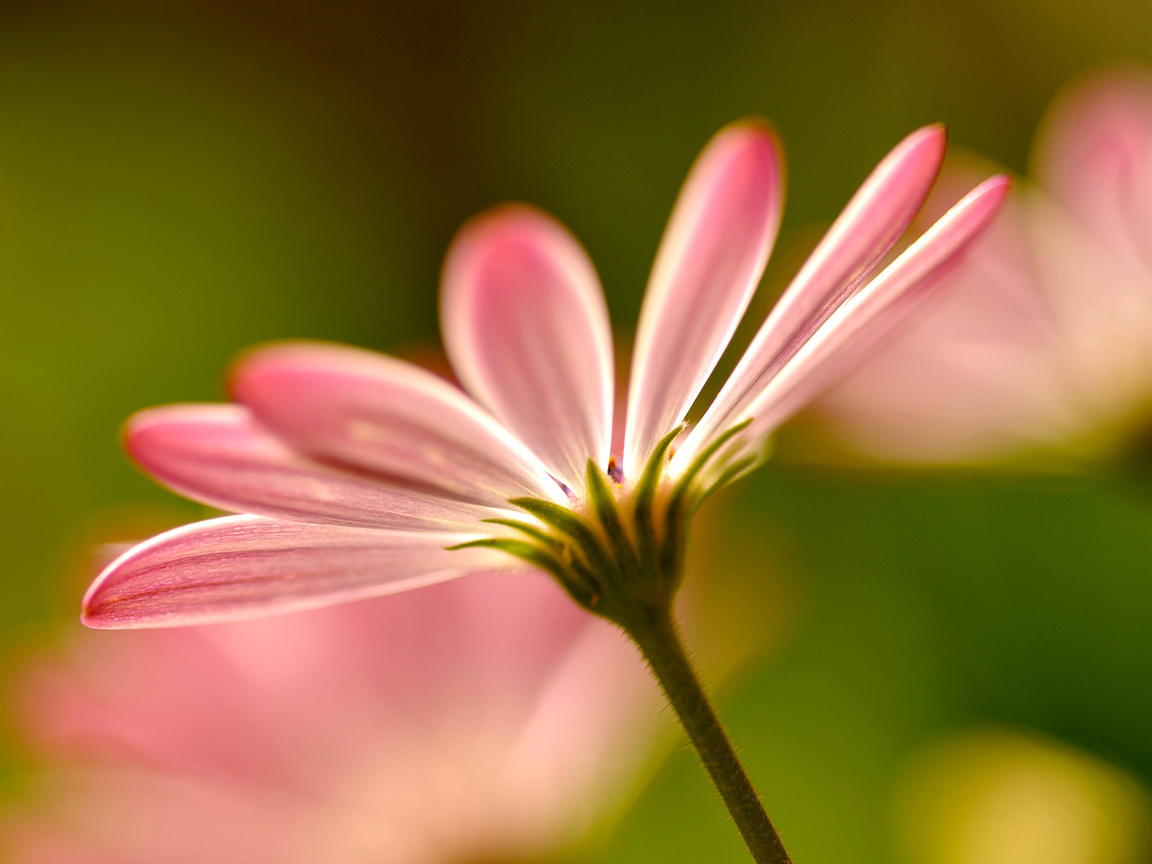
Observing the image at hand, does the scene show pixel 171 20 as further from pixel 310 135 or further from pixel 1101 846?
pixel 1101 846

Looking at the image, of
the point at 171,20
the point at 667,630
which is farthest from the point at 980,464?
the point at 171,20

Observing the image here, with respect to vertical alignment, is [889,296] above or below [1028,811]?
above

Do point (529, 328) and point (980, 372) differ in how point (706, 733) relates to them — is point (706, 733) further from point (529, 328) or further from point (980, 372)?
point (980, 372)

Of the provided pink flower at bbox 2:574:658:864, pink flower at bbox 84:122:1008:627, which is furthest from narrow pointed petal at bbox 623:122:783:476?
pink flower at bbox 2:574:658:864

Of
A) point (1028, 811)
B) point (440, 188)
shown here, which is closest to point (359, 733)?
point (1028, 811)

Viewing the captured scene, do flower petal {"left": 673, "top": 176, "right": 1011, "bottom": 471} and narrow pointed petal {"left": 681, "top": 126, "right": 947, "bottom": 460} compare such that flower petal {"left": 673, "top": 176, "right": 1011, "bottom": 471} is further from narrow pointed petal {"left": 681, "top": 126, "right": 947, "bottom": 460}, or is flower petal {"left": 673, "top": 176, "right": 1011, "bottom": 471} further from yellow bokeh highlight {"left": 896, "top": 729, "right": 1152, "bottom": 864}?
yellow bokeh highlight {"left": 896, "top": 729, "right": 1152, "bottom": 864}

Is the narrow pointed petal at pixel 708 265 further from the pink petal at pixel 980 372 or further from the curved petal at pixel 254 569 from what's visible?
the pink petal at pixel 980 372

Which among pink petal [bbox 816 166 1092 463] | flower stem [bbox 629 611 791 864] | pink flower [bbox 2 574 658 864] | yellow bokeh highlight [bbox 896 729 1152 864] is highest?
flower stem [bbox 629 611 791 864]
